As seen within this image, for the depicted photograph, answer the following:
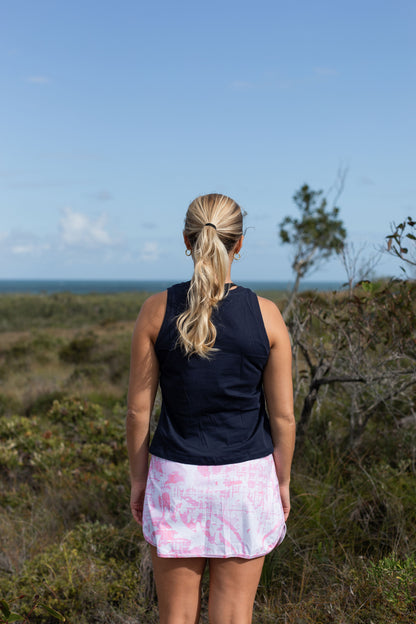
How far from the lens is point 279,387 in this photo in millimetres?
2029

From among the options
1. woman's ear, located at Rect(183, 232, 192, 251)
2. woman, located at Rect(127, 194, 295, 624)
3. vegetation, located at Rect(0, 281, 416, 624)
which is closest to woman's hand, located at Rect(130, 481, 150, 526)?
woman, located at Rect(127, 194, 295, 624)

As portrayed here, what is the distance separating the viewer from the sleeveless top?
1.90 metres

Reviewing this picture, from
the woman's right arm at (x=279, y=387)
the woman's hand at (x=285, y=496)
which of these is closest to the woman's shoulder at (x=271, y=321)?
the woman's right arm at (x=279, y=387)

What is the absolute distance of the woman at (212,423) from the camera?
6.24ft

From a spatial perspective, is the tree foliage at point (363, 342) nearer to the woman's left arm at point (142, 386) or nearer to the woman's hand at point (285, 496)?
the woman's hand at point (285, 496)

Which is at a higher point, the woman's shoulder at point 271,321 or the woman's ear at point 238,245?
the woman's ear at point 238,245

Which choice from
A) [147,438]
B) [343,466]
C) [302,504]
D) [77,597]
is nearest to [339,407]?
[343,466]

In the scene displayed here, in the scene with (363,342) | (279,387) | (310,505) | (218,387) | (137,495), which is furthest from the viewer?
(363,342)

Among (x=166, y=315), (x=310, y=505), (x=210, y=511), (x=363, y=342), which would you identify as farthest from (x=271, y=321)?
(x=363, y=342)

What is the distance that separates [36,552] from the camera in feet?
12.0

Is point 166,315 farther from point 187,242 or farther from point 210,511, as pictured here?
point 210,511

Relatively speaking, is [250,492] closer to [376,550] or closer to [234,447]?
[234,447]

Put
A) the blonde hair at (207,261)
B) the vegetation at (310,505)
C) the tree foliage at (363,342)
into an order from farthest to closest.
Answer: the tree foliage at (363,342)
the vegetation at (310,505)
the blonde hair at (207,261)

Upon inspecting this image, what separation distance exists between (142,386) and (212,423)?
0.32 meters
